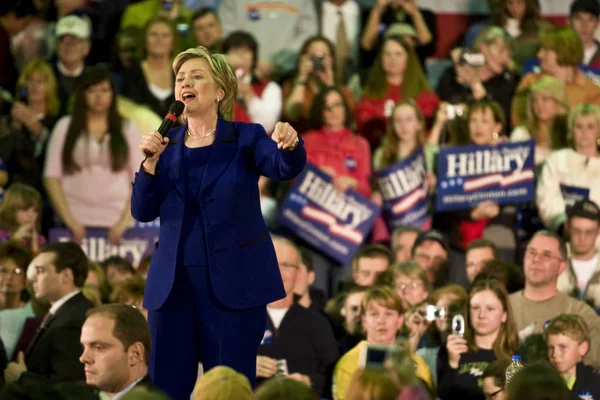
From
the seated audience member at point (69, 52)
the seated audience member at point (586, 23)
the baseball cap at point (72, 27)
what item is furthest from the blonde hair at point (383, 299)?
the seated audience member at point (586, 23)

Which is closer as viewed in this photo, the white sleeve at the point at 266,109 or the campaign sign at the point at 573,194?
the campaign sign at the point at 573,194

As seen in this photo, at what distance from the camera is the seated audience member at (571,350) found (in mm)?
6781

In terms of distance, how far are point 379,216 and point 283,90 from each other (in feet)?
3.93

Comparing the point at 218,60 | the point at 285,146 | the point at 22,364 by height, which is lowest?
the point at 22,364

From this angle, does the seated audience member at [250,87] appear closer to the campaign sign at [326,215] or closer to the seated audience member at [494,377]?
the campaign sign at [326,215]

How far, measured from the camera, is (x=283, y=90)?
998 centimetres

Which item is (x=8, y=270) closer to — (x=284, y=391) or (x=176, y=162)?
(x=176, y=162)

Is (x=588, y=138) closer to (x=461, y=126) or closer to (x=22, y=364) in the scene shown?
(x=461, y=126)

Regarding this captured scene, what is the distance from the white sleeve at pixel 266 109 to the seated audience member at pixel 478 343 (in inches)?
111

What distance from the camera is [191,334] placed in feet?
16.0

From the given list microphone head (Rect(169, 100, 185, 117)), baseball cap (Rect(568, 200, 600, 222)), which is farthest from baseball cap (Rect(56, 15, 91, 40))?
microphone head (Rect(169, 100, 185, 117))

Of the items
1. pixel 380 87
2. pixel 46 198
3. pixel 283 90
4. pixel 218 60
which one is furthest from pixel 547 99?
pixel 218 60

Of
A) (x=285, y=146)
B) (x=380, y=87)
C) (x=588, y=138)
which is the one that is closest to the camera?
(x=285, y=146)

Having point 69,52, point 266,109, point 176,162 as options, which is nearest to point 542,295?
point 266,109
